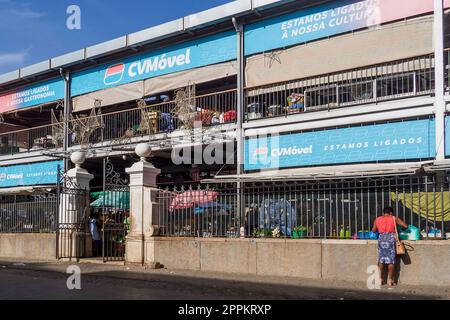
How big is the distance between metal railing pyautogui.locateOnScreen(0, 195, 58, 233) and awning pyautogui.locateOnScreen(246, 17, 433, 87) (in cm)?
715

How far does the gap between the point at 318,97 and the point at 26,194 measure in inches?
499

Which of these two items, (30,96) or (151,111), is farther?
(30,96)

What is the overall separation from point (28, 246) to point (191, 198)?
23.4ft

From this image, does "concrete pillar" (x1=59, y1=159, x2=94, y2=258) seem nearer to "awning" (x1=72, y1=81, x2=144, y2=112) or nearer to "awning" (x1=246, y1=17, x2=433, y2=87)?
"awning" (x1=72, y1=81, x2=144, y2=112)

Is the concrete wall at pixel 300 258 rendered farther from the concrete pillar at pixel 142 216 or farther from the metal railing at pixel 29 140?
the metal railing at pixel 29 140

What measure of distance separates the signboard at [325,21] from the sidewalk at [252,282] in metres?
7.28

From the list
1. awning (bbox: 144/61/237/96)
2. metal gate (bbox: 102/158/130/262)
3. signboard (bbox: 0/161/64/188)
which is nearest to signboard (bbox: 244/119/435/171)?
awning (bbox: 144/61/237/96)

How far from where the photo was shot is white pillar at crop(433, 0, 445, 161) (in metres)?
13.3

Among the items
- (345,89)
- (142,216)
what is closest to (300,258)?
(142,216)

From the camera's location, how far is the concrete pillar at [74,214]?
16469 millimetres

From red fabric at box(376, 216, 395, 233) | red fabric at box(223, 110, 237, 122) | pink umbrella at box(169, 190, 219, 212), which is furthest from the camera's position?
red fabric at box(223, 110, 237, 122)
